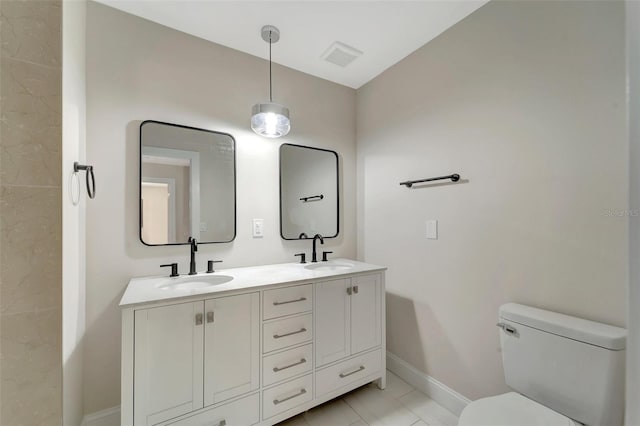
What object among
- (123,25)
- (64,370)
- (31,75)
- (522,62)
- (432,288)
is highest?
(123,25)

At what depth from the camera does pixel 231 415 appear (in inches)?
53.1

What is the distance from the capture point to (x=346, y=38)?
6.00 ft

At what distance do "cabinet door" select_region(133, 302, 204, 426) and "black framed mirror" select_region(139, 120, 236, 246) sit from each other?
60cm

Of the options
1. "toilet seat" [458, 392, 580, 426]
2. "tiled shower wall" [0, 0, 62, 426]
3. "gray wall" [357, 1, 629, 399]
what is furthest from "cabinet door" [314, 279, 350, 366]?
"tiled shower wall" [0, 0, 62, 426]

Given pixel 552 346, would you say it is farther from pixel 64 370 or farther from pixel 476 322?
pixel 64 370

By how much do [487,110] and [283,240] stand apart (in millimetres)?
1590

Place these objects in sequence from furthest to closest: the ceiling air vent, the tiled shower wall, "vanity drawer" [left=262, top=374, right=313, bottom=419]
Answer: the ceiling air vent
"vanity drawer" [left=262, top=374, right=313, bottom=419]
the tiled shower wall

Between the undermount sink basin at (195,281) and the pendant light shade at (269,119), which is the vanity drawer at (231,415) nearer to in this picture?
the undermount sink basin at (195,281)

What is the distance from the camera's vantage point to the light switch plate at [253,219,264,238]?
6.52ft

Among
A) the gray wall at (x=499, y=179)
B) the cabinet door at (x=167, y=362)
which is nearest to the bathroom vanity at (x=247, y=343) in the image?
the cabinet door at (x=167, y=362)

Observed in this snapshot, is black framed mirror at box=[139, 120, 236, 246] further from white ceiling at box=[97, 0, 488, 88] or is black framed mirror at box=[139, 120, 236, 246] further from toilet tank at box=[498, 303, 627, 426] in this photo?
toilet tank at box=[498, 303, 627, 426]

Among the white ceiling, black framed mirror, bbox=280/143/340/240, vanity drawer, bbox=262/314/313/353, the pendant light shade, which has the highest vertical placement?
the white ceiling

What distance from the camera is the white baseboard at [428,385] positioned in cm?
164

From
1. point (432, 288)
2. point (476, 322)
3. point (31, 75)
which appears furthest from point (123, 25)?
point (476, 322)
